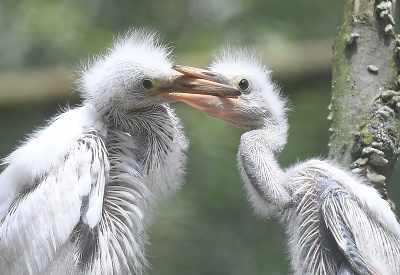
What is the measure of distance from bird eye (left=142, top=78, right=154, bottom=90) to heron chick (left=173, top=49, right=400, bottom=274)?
0.38ft

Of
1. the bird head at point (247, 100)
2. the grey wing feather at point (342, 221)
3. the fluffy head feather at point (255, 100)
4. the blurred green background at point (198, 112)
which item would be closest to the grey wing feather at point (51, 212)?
the bird head at point (247, 100)

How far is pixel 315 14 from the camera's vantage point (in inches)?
344

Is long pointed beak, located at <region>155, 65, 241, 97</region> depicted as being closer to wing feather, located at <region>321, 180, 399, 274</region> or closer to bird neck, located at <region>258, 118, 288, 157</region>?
bird neck, located at <region>258, 118, 288, 157</region>

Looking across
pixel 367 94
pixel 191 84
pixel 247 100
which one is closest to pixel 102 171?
pixel 191 84

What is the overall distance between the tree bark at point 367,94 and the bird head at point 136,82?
1.66 feet

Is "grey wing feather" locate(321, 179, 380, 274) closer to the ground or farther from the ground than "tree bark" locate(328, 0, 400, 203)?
closer to the ground

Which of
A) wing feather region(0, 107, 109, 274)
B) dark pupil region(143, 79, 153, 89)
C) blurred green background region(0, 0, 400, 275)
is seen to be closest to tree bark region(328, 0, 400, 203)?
dark pupil region(143, 79, 153, 89)

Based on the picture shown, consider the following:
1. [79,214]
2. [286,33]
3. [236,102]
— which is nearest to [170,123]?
[236,102]

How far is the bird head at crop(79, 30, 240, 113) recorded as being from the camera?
4754mm

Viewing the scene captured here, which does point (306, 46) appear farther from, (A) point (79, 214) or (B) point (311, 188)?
(A) point (79, 214)

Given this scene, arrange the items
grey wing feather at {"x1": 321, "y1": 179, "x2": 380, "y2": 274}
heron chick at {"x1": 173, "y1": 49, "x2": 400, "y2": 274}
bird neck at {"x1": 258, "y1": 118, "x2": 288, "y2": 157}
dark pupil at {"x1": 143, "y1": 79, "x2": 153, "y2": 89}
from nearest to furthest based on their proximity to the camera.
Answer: grey wing feather at {"x1": 321, "y1": 179, "x2": 380, "y2": 274} < heron chick at {"x1": 173, "y1": 49, "x2": 400, "y2": 274} < dark pupil at {"x1": 143, "y1": 79, "x2": 153, "y2": 89} < bird neck at {"x1": 258, "y1": 118, "x2": 288, "y2": 157}

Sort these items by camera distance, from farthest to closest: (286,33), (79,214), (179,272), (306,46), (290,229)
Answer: (286,33)
(179,272)
(306,46)
(290,229)
(79,214)

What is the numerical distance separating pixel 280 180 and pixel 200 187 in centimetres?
327

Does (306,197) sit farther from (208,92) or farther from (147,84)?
(147,84)
